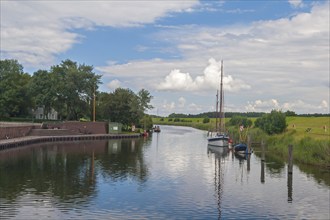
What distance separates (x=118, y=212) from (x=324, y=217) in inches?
537

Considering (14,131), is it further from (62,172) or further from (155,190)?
(155,190)

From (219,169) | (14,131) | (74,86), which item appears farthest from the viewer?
(74,86)

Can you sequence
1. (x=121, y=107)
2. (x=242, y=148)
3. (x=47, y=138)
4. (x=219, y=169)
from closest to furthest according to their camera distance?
(x=219, y=169) → (x=242, y=148) → (x=47, y=138) → (x=121, y=107)

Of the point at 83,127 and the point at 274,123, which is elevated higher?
the point at 274,123

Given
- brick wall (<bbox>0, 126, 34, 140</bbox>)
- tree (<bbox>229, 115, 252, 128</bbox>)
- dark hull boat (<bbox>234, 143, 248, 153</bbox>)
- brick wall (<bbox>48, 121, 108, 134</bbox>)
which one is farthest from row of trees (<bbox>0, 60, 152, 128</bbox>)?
dark hull boat (<bbox>234, 143, 248, 153</bbox>)

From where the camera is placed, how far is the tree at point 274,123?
8200 centimetres

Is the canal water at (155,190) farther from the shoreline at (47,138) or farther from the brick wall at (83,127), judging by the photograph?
the brick wall at (83,127)

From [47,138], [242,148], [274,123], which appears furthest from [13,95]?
[242,148]

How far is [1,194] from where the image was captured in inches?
1318

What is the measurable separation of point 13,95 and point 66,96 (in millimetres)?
15389

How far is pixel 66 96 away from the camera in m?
119

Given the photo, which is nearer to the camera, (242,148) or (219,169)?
(219,169)

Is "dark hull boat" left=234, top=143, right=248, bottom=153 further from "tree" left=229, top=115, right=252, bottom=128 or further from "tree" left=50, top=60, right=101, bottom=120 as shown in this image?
"tree" left=50, top=60, right=101, bottom=120

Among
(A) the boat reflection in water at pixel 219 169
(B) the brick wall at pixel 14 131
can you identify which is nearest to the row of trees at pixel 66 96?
(B) the brick wall at pixel 14 131
